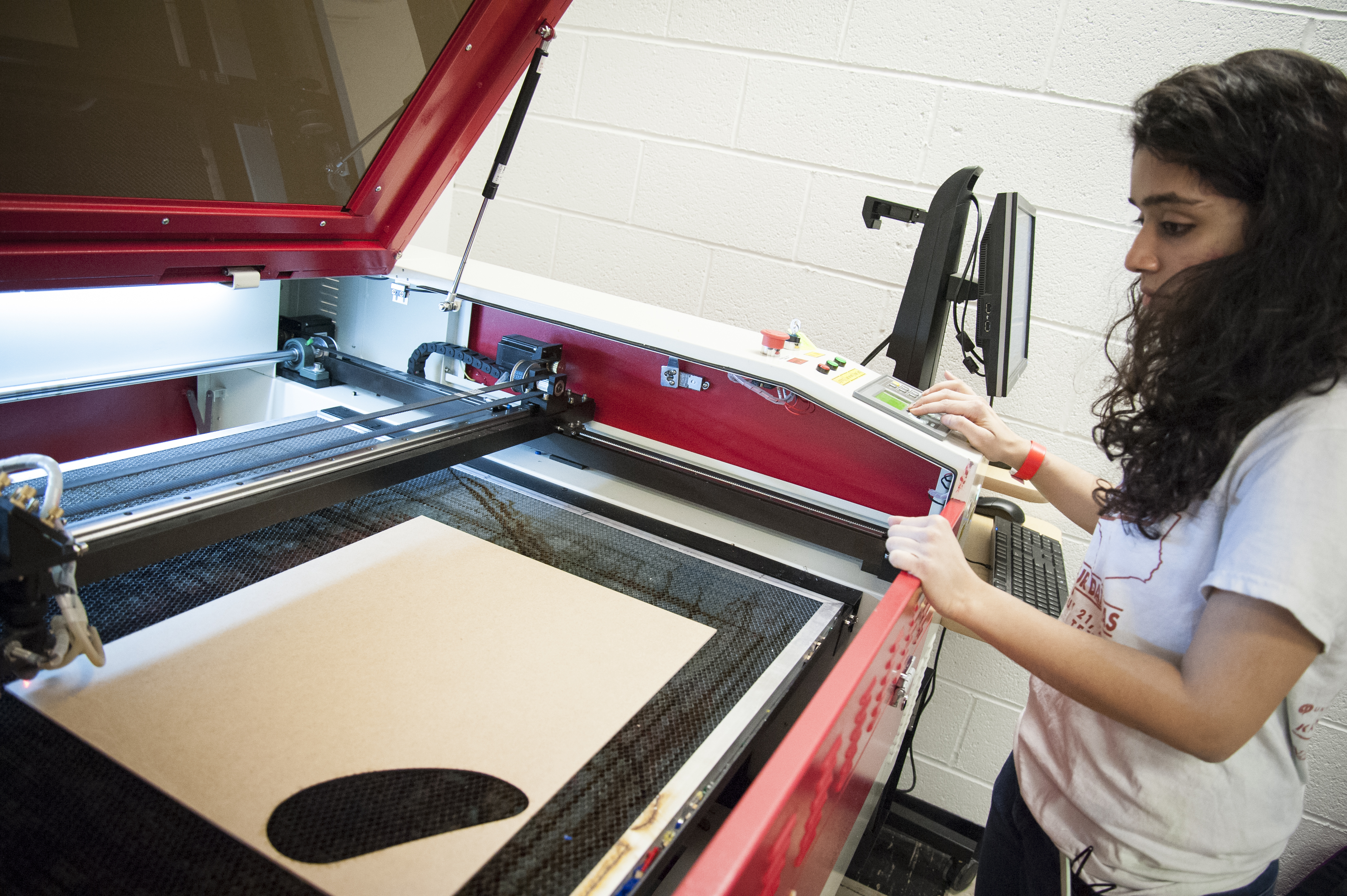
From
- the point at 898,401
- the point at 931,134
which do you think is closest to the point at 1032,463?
the point at 898,401

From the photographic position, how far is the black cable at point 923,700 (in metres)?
2.06

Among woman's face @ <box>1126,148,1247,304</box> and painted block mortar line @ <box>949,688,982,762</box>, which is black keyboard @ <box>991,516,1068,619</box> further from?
painted block mortar line @ <box>949,688,982,762</box>

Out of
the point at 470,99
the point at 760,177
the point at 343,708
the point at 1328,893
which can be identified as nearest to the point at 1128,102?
the point at 760,177

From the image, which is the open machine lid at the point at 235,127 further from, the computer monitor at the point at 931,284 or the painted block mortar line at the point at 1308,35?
the painted block mortar line at the point at 1308,35

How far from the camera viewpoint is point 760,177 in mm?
2211

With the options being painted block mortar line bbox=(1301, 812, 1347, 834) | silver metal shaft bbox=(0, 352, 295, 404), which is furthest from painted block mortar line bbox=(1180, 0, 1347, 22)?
silver metal shaft bbox=(0, 352, 295, 404)

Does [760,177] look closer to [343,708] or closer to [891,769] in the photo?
[891,769]

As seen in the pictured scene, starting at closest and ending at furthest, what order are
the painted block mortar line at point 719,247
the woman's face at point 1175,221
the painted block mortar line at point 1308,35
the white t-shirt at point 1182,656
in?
the white t-shirt at point 1182,656
the woman's face at point 1175,221
the painted block mortar line at point 1308,35
the painted block mortar line at point 719,247

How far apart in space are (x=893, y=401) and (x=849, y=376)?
3.1 inches

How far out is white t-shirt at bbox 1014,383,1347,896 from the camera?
63cm

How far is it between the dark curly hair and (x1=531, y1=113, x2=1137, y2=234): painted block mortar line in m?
1.25

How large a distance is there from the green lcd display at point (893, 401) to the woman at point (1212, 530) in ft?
1.10

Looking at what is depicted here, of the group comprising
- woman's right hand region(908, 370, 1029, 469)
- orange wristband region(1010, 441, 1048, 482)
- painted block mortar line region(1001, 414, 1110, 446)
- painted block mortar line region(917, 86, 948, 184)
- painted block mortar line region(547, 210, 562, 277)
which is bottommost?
painted block mortar line region(1001, 414, 1110, 446)

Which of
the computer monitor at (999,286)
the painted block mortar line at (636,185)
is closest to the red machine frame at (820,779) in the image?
the computer monitor at (999,286)
